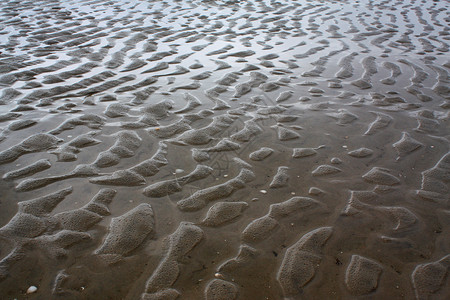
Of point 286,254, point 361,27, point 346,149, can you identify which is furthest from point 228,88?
point 361,27

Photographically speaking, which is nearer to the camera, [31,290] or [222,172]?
[31,290]

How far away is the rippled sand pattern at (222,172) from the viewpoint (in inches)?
84.6

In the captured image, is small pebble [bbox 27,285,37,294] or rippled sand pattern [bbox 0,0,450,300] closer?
small pebble [bbox 27,285,37,294]

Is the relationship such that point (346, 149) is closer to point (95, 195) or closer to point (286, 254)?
point (286, 254)

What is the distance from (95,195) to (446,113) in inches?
153

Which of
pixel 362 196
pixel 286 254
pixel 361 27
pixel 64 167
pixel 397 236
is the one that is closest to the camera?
pixel 286 254

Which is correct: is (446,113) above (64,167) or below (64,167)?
below

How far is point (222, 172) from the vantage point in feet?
10.0

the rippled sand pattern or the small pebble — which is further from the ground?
the small pebble

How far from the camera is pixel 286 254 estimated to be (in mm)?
2295

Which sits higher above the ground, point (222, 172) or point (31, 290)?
point (31, 290)

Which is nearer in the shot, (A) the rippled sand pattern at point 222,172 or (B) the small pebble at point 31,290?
(B) the small pebble at point 31,290

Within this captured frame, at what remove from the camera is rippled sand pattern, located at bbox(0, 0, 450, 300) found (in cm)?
215

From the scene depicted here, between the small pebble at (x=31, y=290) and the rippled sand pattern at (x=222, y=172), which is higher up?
the small pebble at (x=31, y=290)
